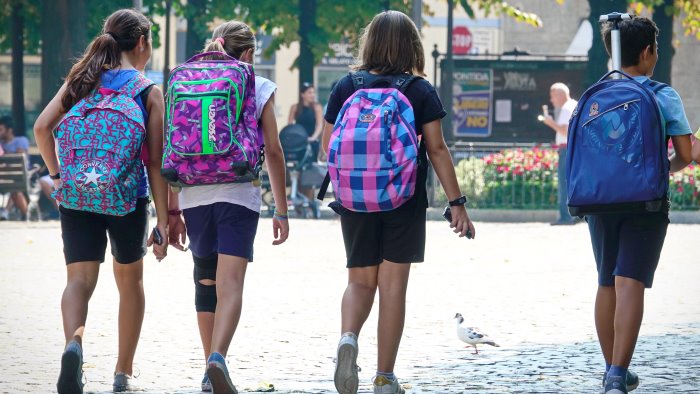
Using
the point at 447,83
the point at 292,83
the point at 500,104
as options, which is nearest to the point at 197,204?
the point at 447,83

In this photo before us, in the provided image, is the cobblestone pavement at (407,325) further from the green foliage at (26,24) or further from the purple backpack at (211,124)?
the green foliage at (26,24)

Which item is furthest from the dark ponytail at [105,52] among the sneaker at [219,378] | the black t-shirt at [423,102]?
the sneaker at [219,378]

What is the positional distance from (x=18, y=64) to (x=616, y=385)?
76.7 feet

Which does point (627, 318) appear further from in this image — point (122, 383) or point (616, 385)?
point (122, 383)

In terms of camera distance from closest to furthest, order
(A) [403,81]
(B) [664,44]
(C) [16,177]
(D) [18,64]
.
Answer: (A) [403,81]
(C) [16,177]
(B) [664,44]
(D) [18,64]

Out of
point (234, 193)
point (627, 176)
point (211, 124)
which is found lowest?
point (234, 193)

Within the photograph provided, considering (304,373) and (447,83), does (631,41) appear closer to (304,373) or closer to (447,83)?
(304,373)

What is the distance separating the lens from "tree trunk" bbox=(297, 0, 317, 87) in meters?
29.3

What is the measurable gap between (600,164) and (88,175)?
209 centimetres

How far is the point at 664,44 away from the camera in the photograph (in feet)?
81.4

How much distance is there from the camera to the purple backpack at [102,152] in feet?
21.0

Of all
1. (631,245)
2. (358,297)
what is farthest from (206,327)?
(631,245)

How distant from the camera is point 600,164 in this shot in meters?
6.34

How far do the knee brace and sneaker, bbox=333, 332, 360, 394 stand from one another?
0.77 meters
